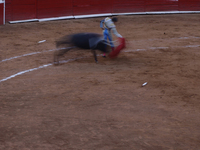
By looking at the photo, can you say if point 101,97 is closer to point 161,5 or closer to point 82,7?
point 82,7

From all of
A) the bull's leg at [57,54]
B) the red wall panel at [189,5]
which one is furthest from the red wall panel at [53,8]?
the red wall panel at [189,5]

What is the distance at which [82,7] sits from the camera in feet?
49.0

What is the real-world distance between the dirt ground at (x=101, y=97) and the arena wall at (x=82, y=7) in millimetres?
2664

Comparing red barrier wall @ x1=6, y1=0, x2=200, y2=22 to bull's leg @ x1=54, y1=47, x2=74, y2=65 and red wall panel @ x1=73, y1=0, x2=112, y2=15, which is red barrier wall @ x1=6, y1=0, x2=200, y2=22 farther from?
bull's leg @ x1=54, y1=47, x2=74, y2=65

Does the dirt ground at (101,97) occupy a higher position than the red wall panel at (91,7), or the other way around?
the red wall panel at (91,7)

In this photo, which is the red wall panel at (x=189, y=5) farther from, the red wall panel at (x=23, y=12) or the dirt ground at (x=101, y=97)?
the red wall panel at (x=23, y=12)

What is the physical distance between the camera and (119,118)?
5711 mm

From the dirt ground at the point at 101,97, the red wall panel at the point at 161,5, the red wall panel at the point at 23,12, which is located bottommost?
the dirt ground at the point at 101,97

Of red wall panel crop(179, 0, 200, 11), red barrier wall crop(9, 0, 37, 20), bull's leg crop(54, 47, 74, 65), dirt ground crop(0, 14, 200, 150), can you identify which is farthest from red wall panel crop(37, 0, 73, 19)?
red wall panel crop(179, 0, 200, 11)

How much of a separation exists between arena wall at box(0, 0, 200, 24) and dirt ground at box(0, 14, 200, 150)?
2.66 m

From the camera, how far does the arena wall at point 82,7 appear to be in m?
13.6

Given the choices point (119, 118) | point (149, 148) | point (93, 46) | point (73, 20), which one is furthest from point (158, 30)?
point (149, 148)

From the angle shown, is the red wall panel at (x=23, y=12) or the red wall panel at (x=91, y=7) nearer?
the red wall panel at (x=23, y=12)

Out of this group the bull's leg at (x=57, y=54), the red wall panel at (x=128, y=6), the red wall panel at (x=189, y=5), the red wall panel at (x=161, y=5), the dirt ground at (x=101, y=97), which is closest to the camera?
the dirt ground at (x=101, y=97)
